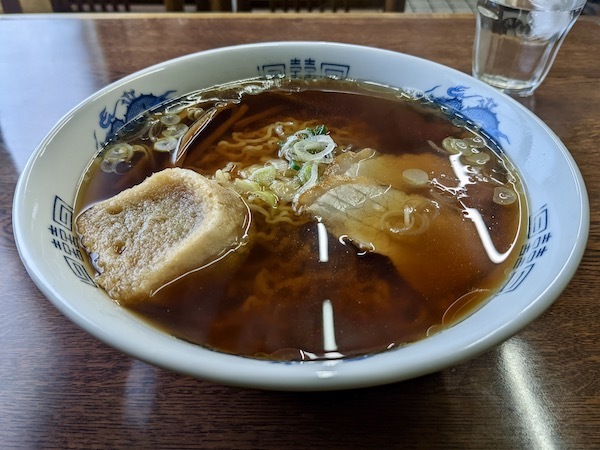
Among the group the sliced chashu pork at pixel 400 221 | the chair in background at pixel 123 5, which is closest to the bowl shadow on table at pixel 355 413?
the sliced chashu pork at pixel 400 221

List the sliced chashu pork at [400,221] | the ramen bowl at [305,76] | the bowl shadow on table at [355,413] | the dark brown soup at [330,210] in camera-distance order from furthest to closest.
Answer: the sliced chashu pork at [400,221], the dark brown soup at [330,210], the bowl shadow on table at [355,413], the ramen bowl at [305,76]

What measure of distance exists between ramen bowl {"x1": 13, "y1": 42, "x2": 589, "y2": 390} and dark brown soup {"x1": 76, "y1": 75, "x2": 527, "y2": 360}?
0.04m

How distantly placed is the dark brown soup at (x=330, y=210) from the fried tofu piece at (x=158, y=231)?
0.04 meters

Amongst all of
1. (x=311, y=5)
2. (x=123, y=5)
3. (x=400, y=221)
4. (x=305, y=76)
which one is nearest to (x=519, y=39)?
(x=305, y=76)

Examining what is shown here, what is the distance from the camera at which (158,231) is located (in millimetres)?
1178

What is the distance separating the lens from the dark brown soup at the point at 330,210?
104cm

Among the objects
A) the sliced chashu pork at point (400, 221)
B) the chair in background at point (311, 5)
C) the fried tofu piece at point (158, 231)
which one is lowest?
the sliced chashu pork at point (400, 221)

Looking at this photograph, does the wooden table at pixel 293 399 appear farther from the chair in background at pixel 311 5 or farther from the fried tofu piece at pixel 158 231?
the chair in background at pixel 311 5

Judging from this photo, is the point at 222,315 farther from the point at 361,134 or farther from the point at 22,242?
the point at 361,134

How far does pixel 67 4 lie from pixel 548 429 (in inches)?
131

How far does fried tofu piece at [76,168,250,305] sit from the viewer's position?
108 cm

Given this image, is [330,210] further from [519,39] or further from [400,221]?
[519,39]

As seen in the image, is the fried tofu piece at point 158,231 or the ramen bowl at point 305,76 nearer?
the ramen bowl at point 305,76

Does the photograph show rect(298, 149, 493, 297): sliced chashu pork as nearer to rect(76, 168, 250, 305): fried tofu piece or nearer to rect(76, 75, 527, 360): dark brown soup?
rect(76, 75, 527, 360): dark brown soup
